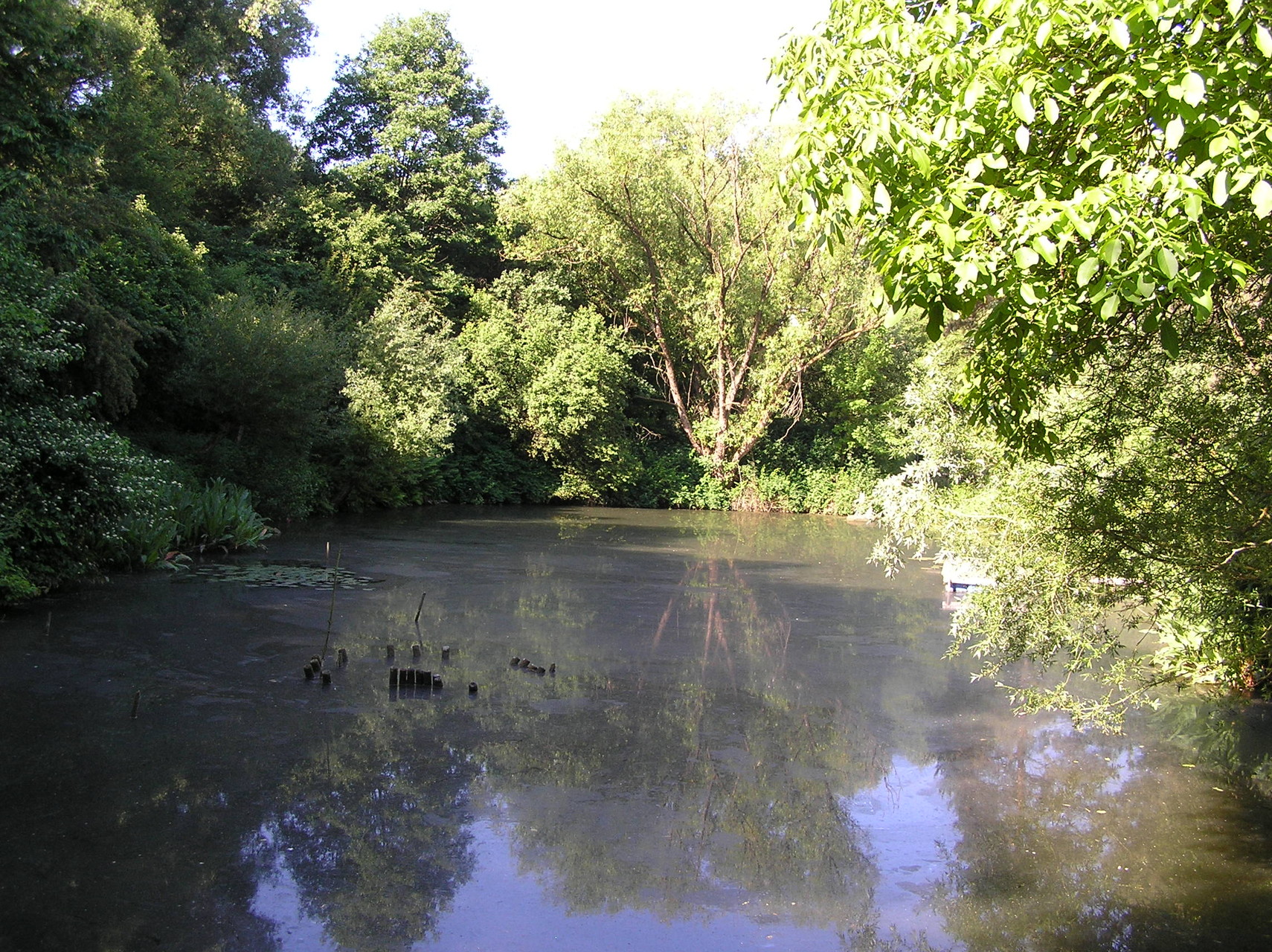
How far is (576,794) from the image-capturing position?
20.1ft

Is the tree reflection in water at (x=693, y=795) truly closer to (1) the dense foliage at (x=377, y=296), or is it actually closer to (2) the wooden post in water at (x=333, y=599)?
(2) the wooden post in water at (x=333, y=599)

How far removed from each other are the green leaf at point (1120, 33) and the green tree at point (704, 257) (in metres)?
23.9

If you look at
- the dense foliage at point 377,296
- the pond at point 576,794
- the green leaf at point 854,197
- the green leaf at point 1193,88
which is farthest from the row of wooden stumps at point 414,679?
the green leaf at point 1193,88

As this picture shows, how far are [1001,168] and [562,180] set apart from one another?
25526 millimetres

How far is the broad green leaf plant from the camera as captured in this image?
8.63ft

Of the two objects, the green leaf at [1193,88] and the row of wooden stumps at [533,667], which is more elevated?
the green leaf at [1193,88]

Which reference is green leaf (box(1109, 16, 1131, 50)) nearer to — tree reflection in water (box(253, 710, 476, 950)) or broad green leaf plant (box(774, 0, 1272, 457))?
broad green leaf plant (box(774, 0, 1272, 457))

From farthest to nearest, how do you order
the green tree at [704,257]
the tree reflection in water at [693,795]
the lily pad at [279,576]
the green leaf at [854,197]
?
the green tree at [704,257] < the lily pad at [279,576] < the tree reflection in water at [693,795] < the green leaf at [854,197]

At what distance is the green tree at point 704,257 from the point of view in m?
26.7

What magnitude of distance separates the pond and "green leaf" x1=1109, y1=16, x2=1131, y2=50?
3856 mm

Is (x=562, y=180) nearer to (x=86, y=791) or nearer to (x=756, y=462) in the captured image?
(x=756, y=462)

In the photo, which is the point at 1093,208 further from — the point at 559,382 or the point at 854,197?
the point at 559,382

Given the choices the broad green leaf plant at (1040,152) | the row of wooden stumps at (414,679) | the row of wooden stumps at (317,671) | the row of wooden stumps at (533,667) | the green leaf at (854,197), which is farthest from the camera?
the row of wooden stumps at (533,667)

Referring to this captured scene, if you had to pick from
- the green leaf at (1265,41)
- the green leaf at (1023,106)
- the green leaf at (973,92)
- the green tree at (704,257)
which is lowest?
the green leaf at (1023,106)
